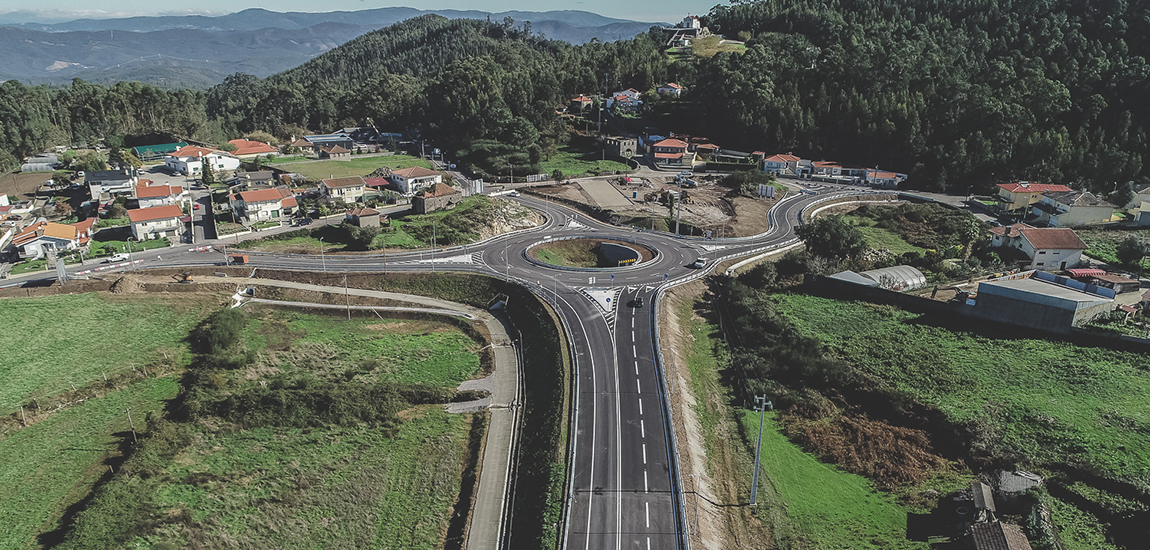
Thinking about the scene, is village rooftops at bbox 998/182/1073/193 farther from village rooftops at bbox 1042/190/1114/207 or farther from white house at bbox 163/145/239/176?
white house at bbox 163/145/239/176

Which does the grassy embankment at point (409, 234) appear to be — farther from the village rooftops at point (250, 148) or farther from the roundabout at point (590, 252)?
the village rooftops at point (250, 148)

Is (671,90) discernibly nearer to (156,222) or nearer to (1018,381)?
(156,222)

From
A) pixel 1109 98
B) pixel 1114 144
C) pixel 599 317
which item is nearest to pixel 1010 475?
pixel 599 317

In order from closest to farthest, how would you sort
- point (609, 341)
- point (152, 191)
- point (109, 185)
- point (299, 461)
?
point (299, 461) → point (609, 341) → point (152, 191) → point (109, 185)

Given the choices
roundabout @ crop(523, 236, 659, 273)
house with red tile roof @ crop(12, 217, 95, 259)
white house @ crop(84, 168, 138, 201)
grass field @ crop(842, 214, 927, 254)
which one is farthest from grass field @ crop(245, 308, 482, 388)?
grass field @ crop(842, 214, 927, 254)

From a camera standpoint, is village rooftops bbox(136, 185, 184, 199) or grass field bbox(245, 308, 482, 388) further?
village rooftops bbox(136, 185, 184, 199)

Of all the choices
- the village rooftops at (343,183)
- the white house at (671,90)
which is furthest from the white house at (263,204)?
the white house at (671,90)

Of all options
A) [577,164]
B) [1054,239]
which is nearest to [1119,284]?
[1054,239]
